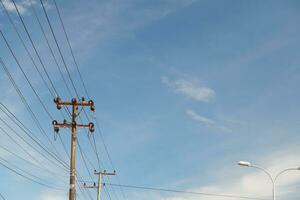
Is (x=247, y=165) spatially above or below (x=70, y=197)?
above

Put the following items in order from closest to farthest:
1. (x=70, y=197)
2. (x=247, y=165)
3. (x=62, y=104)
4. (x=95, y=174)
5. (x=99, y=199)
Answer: (x=70, y=197) < (x=62, y=104) < (x=247, y=165) < (x=99, y=199) < (x=95, y=174)

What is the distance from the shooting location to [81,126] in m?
36.1

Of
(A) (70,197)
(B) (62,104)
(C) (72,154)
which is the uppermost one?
(B) (62,104)

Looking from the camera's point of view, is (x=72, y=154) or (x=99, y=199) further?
(x=99, y=199)

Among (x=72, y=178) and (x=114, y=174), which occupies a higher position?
(x=114, y=174)

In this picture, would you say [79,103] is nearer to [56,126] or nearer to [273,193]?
[56,126]

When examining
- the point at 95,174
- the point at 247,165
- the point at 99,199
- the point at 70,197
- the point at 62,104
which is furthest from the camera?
the point at 95,174

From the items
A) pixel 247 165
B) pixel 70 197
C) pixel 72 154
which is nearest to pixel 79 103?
pixel 72 154

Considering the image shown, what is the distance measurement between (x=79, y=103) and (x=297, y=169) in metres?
17.8

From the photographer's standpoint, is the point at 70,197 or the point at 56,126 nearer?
the point at 70,197

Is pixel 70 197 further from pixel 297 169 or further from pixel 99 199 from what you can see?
pixel 99 199

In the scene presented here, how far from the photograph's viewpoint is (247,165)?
4184cm

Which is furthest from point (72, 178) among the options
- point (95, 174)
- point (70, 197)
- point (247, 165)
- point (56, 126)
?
point (95, 174)

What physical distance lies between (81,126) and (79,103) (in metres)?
1.46
